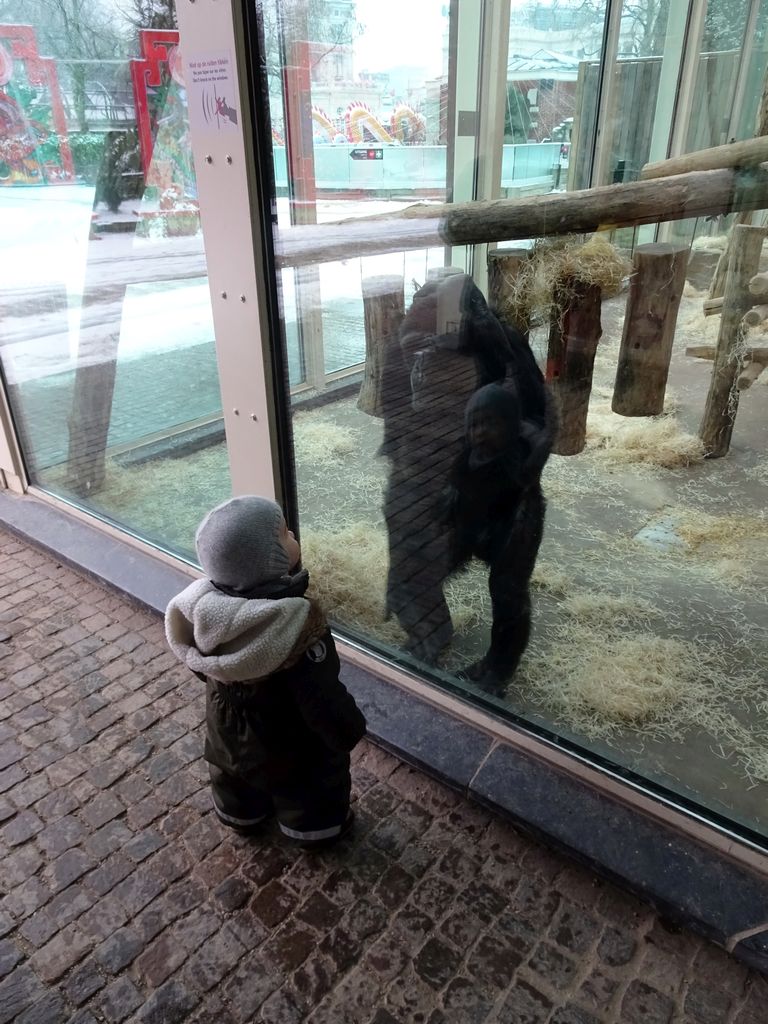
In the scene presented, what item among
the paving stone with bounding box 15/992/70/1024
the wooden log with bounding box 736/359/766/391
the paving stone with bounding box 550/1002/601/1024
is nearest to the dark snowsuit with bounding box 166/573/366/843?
the paving stone with bounding box 15/992/70/1024

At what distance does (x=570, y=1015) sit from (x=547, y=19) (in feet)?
7.73

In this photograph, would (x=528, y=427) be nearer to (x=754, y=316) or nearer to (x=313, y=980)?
(x=754, y=316)

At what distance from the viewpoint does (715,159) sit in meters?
1.64

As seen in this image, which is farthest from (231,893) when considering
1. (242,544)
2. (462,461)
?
(462,461)

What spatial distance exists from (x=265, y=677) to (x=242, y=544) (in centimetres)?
34

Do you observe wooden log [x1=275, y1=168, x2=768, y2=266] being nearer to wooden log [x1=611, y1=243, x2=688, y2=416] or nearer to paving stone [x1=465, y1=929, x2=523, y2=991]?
wooden log [x1=611, y1=243, x2=688, y2=416]

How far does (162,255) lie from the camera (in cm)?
277

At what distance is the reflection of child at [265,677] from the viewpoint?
151 cm

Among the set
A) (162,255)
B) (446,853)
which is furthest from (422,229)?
(446,853)

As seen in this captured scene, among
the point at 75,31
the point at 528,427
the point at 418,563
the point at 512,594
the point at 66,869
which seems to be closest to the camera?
the point at 66,869

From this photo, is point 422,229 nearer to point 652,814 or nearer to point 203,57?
point 203,57

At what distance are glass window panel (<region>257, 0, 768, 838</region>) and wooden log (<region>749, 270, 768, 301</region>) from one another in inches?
2.5

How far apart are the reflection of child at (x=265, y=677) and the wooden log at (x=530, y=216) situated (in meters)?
1.04

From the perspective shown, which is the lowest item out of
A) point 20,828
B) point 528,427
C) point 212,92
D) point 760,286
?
point 20,828
